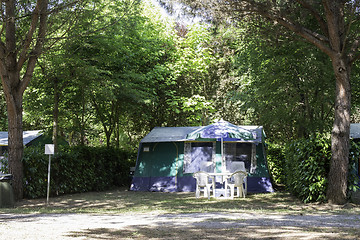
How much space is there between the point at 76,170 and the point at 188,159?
341cm

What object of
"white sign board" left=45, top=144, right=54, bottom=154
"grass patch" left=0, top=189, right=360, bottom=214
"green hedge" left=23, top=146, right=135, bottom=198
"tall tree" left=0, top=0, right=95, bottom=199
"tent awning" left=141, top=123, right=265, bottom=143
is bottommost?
"grass patch" left=0, top=189, right=360, bottom=214

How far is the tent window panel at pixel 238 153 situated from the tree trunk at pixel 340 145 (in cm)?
425

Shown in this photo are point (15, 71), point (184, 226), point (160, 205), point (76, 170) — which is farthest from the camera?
point (76, 170)

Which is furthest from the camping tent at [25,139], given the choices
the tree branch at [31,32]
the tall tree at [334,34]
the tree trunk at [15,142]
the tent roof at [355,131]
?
the tent roof at [355,131]

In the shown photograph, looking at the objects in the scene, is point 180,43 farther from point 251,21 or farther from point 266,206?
point 266,206

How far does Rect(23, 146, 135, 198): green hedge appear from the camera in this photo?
1045 centimetres

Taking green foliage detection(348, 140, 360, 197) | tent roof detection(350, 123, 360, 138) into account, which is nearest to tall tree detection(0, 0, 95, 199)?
green foliage detection(348, 140, 360, 197)

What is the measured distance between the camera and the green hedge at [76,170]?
34.3ft

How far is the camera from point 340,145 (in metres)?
8.15

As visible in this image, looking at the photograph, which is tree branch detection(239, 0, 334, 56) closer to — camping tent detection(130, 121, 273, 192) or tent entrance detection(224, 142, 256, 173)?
camping tent detection(130, 121, 273, 192)

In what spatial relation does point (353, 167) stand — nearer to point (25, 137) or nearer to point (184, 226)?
point (184, 226)

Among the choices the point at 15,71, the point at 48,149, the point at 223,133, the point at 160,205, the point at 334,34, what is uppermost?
the point at 334,34

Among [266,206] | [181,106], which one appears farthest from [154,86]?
[266,206]

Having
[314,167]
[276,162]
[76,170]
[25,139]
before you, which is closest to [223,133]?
[314,167]
